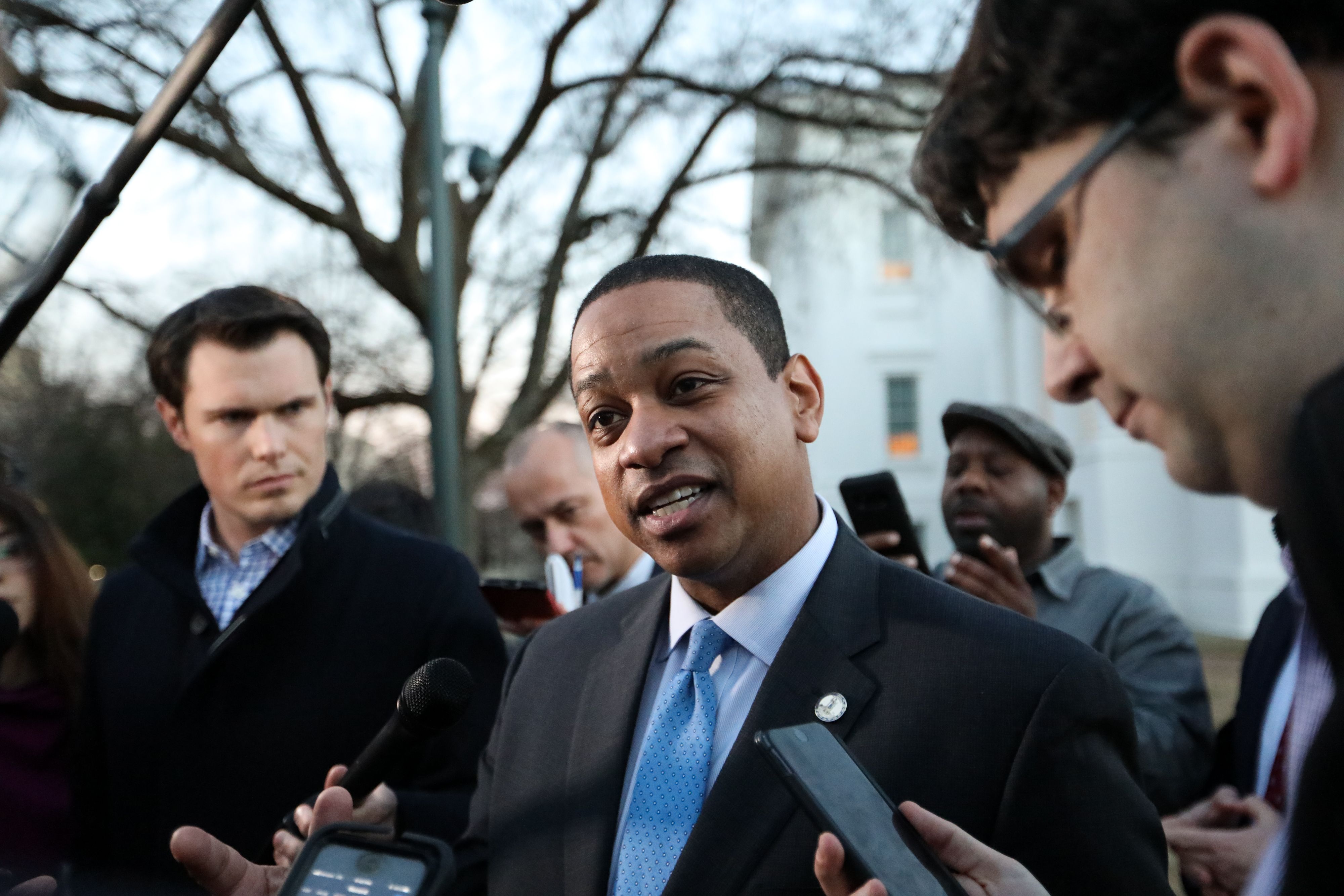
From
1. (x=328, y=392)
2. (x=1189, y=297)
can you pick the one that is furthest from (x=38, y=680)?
(x=1189, y=297)

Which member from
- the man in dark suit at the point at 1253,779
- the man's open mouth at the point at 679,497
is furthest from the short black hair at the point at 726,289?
the man in dark suit at the point at 1253,779

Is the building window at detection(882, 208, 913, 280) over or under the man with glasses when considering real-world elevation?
over

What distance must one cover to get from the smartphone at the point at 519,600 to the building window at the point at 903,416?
23515 mm

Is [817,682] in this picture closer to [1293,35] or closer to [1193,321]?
[1193,321]

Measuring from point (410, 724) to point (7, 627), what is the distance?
100cm

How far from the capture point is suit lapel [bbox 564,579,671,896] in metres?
2.12

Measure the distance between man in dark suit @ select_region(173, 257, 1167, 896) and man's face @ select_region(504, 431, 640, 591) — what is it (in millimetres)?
2238

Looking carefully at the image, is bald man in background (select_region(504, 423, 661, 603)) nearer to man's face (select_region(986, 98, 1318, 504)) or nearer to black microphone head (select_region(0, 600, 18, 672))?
black microphone head (select_region(0, 600, 18, 672))

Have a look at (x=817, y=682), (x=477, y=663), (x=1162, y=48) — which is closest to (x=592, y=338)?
(x=817, y=682)

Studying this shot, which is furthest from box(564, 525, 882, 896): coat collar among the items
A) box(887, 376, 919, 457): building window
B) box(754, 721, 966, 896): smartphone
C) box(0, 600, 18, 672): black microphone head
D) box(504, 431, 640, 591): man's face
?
box(887, 376, 919, 457): building window

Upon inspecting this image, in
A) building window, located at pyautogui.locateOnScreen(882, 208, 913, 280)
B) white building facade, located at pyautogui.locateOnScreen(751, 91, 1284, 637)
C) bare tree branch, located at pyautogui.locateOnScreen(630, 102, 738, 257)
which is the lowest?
white building facade, located at pyautogui.locateOnScreen(751, 91, 1284, 637)

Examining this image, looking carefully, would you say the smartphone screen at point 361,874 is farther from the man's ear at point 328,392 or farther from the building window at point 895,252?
the building window at point 895,252

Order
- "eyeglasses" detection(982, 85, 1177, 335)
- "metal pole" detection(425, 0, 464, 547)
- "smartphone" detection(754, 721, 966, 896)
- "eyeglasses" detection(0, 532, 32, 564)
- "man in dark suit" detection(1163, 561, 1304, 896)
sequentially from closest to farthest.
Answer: "eyeglasses" detection(982, 85, 1177, 335), "smartphone" detection(754, 721, 966, 896), "man in dark suit" detection(1163, 561, 1304, 896), "eyeglasses" detection(0, 532, 32, 564), "metal pole" detection(425, 0, 464, 547)

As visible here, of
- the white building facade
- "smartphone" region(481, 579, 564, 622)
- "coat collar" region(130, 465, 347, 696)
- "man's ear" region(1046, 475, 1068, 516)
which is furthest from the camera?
the white building facade
